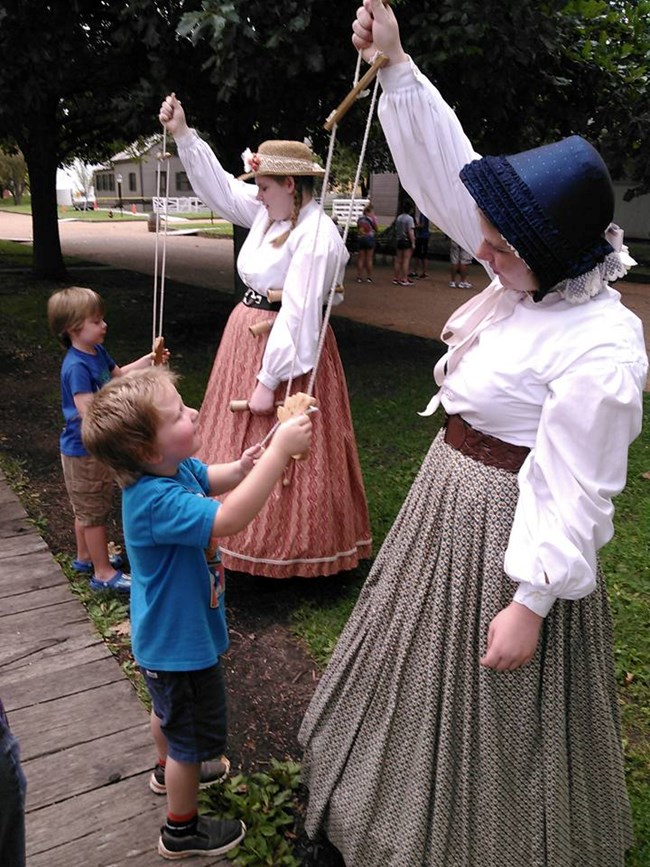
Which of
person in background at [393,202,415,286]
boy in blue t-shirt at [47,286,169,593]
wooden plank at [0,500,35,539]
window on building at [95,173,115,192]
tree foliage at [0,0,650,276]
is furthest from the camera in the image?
window on building at [95,173,115,192]

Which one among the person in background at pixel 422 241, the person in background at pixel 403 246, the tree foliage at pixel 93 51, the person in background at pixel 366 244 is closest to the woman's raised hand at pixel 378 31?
the tree foliage at pixel 93 51

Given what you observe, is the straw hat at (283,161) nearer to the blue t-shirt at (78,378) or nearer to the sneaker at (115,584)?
the blue t-shirt at (78,378)

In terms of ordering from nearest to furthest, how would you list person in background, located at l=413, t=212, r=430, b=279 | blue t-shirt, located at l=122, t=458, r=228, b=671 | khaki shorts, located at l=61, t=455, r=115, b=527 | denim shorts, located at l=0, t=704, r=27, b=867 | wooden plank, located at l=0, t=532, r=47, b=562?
denim shorts, located at l=0, t=704, r=27, b=867 < blue t-shirt, located at l=122, t=458, r=228, b=671 < khaki shorts, located at l=61, t=455, r=115, b=527 < wooden plank, located at l=0, t=532, r=47, b=562 < person in background, located at l=413, t=212, r=430, b=279

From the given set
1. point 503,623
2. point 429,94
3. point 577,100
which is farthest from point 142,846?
point 577,100

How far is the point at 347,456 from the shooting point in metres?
3.43

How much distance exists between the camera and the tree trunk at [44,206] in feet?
40.8

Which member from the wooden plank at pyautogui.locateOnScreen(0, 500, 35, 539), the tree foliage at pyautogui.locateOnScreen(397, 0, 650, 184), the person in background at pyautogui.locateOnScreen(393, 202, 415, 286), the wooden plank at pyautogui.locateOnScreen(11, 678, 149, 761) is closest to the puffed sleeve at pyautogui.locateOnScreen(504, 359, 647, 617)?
the wooden plank at pyautogui.locateOnScreen(11, 678, 149, 761)

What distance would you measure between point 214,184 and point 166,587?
221 cm

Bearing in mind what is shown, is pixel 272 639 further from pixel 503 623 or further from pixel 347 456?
pixel 503 623

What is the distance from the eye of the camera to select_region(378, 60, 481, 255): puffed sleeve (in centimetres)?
174

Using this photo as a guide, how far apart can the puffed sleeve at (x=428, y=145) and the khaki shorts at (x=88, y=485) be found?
2000 mm

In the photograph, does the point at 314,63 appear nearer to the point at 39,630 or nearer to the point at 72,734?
the point at 39,630

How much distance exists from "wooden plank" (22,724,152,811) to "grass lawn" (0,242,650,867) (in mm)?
821

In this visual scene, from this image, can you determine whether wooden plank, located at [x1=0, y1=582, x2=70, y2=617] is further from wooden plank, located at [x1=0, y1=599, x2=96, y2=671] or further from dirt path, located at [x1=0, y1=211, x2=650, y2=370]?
dirt path, located at [x1=0, y1=211, x2=650, y2=370]
